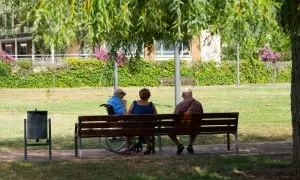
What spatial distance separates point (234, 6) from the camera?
4.89 metres

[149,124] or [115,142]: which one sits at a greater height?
[149,124]

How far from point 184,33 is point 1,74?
45.1 metres

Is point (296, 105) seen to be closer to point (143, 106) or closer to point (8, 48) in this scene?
point (143, 106)

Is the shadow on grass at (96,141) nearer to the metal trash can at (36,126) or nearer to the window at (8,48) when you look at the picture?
the metal trash can at (36,126)

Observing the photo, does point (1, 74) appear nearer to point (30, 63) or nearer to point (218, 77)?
point (30, 63)

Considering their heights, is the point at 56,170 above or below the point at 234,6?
below

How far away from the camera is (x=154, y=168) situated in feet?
34.1

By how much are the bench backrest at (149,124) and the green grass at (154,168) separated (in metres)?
0.51

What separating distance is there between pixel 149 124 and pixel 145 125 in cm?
7

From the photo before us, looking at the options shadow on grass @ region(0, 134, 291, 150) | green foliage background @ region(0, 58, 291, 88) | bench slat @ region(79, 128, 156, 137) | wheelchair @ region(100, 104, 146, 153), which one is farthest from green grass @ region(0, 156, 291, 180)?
green foliage background @ region(0, 58, 291, 88)

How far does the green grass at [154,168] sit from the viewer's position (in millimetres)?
9680

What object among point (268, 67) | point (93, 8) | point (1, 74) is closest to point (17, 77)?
point (1, 74)

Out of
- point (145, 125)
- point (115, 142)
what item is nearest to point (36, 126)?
point (115, 142)

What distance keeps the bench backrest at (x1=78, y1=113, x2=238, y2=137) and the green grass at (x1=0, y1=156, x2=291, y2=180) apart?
0.51m
